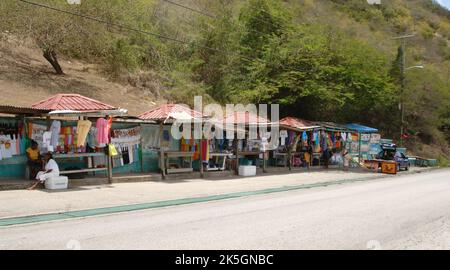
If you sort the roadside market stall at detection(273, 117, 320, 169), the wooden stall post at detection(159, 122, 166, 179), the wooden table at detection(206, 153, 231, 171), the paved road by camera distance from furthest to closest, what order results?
1. the roadside market stall at detection(273, 117, 320, 169)
2. the wooden table at detection(206, 153, 231, 171)
3. the wooden stall post at detection(159, 122, 166, 179)
4. the paved road

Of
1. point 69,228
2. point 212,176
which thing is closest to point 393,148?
point 212,176

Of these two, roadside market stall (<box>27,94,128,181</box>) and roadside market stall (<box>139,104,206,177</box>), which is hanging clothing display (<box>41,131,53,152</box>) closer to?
roadside market stall (<box>27,94,128,181</box>)

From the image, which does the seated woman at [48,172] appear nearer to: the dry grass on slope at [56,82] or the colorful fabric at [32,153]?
the colorful fabric at [32,153]

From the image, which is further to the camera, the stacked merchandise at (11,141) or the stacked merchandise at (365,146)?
the stacked merchandise at (365,146)

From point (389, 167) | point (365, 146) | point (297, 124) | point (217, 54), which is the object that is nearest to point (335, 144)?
point (389, 167)

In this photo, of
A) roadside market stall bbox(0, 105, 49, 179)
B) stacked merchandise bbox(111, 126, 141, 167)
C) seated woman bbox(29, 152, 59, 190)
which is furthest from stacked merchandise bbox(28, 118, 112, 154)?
stacked merchandise bbox(111, 126, 141, 167)

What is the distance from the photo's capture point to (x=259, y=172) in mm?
25359

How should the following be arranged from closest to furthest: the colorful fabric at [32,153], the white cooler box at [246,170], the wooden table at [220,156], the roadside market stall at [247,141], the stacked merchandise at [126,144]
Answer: the colorful fabric at [32,153], the stacked merchandise at [126,144], the wooden table at [220,156], the roadside market stall at [247,141], the white cooler box at [246,170]

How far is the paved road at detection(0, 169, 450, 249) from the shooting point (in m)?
7.93

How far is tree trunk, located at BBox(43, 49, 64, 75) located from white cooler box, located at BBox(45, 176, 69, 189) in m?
14.8

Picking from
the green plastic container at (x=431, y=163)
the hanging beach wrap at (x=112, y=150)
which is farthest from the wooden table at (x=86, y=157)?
the green plastic container at (x=431, y=163)

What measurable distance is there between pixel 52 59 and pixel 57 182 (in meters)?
16.4

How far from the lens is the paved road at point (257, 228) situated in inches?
312

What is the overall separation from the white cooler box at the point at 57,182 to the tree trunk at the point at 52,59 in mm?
14773
